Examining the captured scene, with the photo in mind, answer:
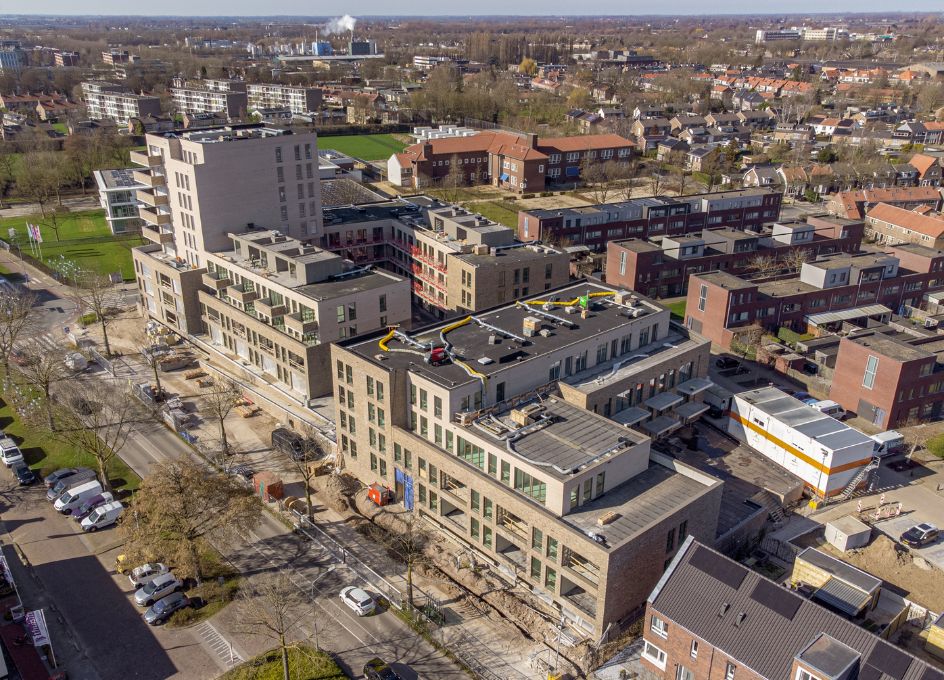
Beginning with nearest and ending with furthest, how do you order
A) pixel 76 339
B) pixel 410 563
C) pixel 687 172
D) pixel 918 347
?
pixel 410 563 < pixel 918 347 < pixel 76 339 < pixel 687 172

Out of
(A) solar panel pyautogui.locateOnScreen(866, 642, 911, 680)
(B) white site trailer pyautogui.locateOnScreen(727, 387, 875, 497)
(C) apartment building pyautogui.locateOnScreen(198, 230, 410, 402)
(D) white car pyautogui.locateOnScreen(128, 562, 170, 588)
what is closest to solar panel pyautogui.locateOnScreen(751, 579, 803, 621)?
(A) solar panel pyautogui.locateOnScreen(866, 642, 911, 680)

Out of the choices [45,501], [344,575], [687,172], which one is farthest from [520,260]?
[687,172]

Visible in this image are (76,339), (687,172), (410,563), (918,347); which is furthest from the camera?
(687,172)

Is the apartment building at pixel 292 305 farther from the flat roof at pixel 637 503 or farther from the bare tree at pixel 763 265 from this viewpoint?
the bare tree at pixel 763 265

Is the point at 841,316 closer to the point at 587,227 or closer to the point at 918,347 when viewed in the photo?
the point at 918,347

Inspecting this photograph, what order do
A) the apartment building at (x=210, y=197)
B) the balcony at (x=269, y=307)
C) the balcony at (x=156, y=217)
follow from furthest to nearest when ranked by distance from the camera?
the balcony at (x=156, y=217) → the apartment building at (x=210, y=197) → the balcony at (x=269, y=307)

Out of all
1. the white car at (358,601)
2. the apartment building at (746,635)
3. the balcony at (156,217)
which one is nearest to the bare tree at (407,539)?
the white car at (358,601)
